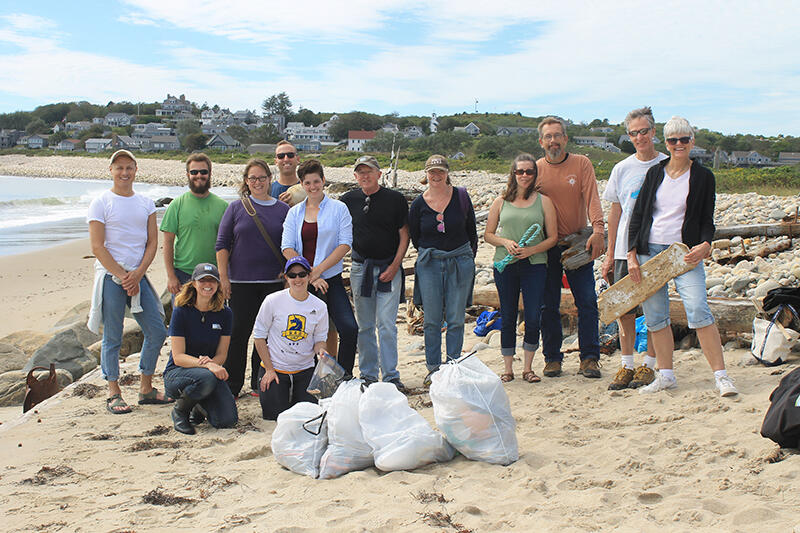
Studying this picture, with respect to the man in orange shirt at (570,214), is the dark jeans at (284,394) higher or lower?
lower

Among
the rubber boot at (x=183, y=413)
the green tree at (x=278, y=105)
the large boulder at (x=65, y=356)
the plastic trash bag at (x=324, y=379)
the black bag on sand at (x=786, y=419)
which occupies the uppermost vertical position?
the green tree at (x=278, y=105)

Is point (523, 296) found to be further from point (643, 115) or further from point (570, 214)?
point (643, 115)

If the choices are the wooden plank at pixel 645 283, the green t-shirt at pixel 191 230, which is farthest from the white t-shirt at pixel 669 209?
the green t-shirt at pixel 191 230

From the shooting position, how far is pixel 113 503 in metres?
3.52

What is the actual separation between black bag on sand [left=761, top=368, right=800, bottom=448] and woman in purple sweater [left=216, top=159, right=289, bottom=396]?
3709mm

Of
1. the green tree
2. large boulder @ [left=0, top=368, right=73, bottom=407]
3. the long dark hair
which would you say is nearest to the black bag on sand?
the long dark hair

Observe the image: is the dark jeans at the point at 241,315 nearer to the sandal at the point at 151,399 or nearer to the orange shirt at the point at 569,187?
the sandal at the point at 151,399

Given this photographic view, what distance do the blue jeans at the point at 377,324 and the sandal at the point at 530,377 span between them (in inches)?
42.0

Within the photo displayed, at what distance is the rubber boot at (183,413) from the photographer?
4781 millimetres

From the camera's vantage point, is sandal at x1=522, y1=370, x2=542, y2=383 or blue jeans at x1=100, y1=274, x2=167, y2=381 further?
sandal at x1=522, y1=370, x2=542, y2=383

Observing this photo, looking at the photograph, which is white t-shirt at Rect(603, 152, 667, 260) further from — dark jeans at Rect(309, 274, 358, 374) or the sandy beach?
dark jeans at Rect(309, 274, 358, 374)

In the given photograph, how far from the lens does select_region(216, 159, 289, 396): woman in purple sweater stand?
5395 mm

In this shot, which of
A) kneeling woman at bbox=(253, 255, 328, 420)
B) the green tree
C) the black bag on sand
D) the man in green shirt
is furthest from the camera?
the green tree

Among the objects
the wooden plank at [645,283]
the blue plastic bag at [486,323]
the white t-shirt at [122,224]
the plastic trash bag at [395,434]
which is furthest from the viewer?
the blue plastic bag at [486,323]
